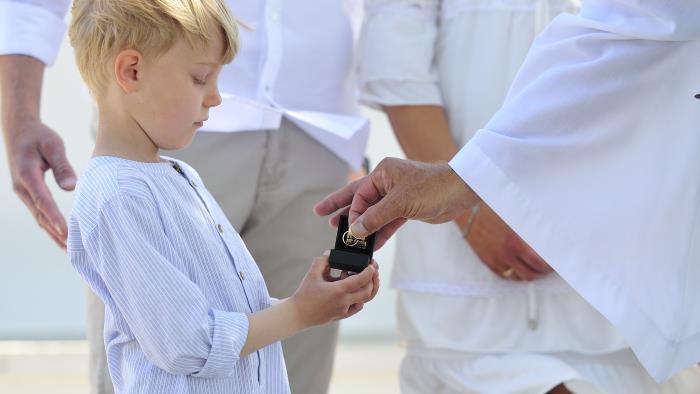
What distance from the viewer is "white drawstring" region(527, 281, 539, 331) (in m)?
2.57

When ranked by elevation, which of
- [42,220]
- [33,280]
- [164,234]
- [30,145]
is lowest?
[33,280]

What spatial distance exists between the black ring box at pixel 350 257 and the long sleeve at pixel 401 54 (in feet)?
2.63

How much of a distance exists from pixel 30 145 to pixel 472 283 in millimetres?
991

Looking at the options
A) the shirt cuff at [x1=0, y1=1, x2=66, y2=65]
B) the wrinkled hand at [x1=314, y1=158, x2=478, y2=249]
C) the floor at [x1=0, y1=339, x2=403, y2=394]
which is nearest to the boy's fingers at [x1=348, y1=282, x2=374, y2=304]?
the wrinkled hand at [x1=314, y1=158, x2=478, y2=249]

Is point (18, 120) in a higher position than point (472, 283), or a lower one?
higher

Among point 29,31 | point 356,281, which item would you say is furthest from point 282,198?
point 356,281

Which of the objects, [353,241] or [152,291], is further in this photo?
[353,241]

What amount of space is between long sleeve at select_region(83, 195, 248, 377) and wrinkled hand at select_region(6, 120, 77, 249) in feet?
2.09

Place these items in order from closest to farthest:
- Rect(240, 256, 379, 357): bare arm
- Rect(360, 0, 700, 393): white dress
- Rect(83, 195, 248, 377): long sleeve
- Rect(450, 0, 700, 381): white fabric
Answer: Rect(83, 195, 248, 377): long sleeve → Rect(240, 256, 379, 357): bare arm → Rect(450, 0, 700, 381): white fabric → Rect(360, 0, 700, 393): white dress

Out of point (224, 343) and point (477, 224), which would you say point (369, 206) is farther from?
point (477, 224)

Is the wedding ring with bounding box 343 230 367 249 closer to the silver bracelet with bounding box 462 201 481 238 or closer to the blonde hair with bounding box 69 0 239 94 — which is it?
the blonde hair with bounding box 69 0 239 94

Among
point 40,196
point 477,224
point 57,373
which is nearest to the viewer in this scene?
point 40,196

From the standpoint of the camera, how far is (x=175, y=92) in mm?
1801

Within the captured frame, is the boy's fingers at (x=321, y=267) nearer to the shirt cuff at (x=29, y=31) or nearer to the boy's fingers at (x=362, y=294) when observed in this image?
the boy's fingers at (x=362, y=294)
